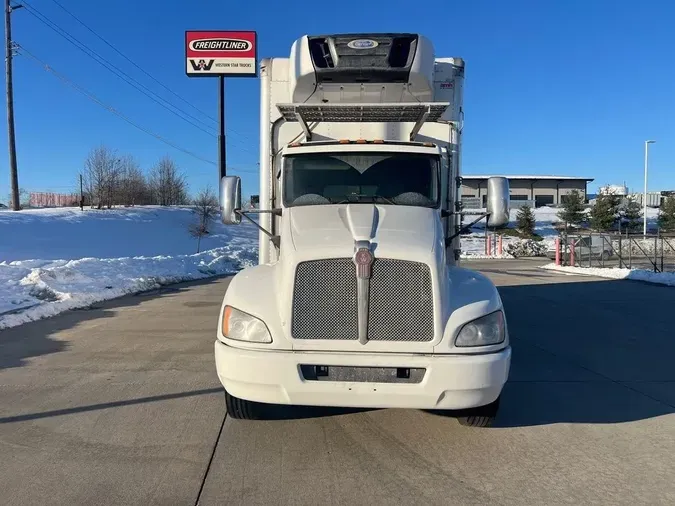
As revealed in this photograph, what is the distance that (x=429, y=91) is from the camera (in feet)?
22.7

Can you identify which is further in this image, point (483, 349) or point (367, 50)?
point (367, 50)

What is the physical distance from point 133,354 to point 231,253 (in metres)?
19.7

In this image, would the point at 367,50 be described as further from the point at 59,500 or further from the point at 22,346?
the point at 22,346

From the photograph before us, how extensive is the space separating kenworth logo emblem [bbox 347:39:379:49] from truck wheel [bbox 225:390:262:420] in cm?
412

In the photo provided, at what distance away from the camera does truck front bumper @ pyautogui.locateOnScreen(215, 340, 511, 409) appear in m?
4.13

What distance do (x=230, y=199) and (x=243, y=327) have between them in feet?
7.03

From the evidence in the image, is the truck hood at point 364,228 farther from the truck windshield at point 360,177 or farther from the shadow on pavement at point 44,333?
the shadow on pavement at point 44,333

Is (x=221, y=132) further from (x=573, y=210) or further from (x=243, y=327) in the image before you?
(x=573, y=210)

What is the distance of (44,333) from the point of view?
30.1ft

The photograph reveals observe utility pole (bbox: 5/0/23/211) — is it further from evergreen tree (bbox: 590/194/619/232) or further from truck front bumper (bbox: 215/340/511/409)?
evergreen tree (bbox: 590/194/619/232)

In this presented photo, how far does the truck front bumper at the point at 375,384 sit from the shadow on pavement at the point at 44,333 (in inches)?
174

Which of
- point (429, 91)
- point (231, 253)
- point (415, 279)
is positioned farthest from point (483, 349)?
point (231, 253)

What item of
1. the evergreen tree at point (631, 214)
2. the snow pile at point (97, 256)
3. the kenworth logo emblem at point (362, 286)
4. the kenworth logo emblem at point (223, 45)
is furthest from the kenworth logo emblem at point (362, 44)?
the evergreen tree at point (631, 214)

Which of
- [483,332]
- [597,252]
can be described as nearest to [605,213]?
[597,252]
